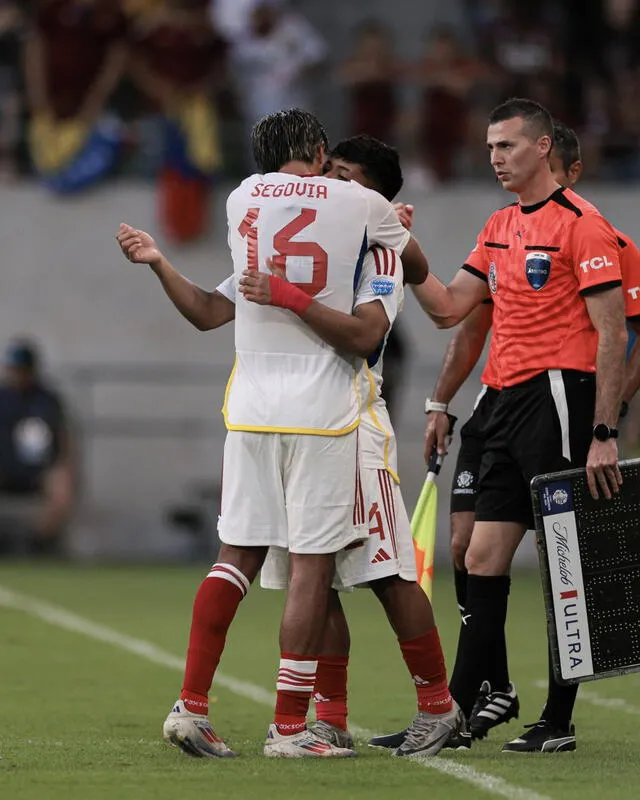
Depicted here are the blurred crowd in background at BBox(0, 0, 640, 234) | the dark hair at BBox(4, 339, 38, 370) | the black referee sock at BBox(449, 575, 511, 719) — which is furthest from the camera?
the blurred crowd in background at BBox(0, 0, 640, 234)

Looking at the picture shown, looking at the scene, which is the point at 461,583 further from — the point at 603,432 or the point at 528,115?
the point at 528,115

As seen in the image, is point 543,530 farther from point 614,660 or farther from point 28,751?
point 28,751

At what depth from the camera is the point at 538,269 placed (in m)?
6.39

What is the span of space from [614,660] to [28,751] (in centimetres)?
211

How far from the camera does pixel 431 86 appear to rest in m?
16.9

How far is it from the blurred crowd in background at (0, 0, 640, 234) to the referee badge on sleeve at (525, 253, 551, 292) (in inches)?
416

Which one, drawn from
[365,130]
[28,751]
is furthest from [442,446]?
[365,130]

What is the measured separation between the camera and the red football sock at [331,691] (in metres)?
6.32

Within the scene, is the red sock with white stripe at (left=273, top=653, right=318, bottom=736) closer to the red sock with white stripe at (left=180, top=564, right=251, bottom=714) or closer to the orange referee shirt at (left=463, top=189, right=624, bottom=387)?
the red sock with white stripe at (left=180, top=564, right=251, bottom=714)

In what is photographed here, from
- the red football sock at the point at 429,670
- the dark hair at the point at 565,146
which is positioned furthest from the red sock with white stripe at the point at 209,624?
the dark hair at the point at 565,146

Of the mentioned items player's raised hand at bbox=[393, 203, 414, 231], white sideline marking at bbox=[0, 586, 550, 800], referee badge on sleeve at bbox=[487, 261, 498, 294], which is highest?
player's raised hand at bbox=[393, 203, 414, 231]

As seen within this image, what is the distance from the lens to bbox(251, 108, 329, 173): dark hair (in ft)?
19.7

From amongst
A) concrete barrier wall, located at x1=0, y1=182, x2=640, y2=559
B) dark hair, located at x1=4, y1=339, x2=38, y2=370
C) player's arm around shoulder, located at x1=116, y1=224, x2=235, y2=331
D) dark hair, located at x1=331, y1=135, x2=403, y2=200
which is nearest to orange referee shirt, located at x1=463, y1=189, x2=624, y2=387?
dark hair, located at x1=331, y1=135, x2=403, y2=200

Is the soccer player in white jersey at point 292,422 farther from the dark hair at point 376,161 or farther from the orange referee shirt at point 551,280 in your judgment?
the orange referee shirt at point 551,280
